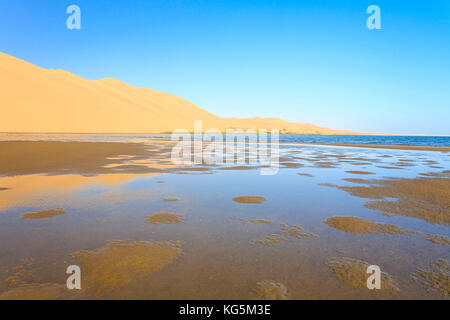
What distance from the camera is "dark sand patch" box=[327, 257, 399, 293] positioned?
106 inches

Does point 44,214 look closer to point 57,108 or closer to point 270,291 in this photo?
point 270,291

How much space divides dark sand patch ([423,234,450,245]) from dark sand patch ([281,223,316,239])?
6.08ft

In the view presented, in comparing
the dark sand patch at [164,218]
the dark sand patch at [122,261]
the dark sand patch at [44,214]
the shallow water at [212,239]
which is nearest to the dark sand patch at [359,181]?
the shallow water at [212,239]

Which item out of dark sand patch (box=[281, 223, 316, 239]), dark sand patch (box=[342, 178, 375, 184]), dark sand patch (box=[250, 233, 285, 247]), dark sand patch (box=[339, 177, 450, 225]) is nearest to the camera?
dark sand patch (box=[250, 233, 285, 247])

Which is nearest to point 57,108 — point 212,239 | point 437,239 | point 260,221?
point 260,221

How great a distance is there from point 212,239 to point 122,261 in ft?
4.40

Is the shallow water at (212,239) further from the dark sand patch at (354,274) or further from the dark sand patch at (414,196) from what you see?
the dark sand patch at (414,196)

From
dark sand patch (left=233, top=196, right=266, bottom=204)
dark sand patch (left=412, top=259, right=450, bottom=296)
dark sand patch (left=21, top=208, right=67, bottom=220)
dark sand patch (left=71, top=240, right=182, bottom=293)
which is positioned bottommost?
dark sand patch (left=412, top=259, right=450, bottom=296)

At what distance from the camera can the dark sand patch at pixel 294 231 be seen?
403cm

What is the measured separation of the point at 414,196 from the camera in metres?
6.75

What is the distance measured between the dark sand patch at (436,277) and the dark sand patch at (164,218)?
12.0 feet

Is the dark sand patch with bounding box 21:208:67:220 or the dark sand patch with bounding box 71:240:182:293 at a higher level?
the dark sand patch with bounding box 21:208:67:220

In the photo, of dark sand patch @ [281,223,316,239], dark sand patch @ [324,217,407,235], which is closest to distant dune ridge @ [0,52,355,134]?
dark sand patch @ [281,223,316,239]

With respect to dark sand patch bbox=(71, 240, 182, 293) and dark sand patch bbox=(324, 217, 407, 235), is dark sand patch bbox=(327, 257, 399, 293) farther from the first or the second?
dark sand patch bbox=(71, 240, 182, 293)
